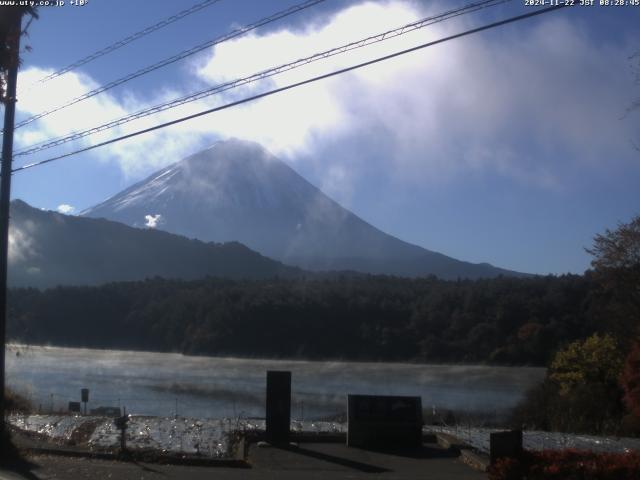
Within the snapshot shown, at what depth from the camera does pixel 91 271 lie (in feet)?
175

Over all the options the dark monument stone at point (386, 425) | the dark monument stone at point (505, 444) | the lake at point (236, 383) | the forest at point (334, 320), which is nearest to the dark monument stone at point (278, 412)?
the dark monument stone at point (386, 425)

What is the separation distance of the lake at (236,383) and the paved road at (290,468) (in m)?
7.65

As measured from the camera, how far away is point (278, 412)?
15.5 m

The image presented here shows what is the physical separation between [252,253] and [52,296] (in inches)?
1055

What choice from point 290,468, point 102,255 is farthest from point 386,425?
point 102,255

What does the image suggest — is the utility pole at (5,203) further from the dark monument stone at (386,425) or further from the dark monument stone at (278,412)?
the dark monument stone at (386,425)

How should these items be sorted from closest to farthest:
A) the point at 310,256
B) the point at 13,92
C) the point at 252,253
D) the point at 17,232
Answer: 1. the point at 13,92
2. the point at 17,232
3. the point at 252,253
4. the point at 310,256

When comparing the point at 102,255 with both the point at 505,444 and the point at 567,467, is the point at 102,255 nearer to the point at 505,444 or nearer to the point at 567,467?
the point at 505,444

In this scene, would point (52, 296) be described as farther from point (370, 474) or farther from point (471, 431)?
point (370, 474)

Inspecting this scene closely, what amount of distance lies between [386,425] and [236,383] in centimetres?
1099

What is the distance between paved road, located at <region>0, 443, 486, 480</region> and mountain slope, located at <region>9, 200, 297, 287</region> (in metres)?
36.3

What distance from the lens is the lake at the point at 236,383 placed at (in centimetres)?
2398

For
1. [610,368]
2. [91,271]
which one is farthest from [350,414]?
[91,271]

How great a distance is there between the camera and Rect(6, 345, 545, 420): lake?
23984 millimetres
